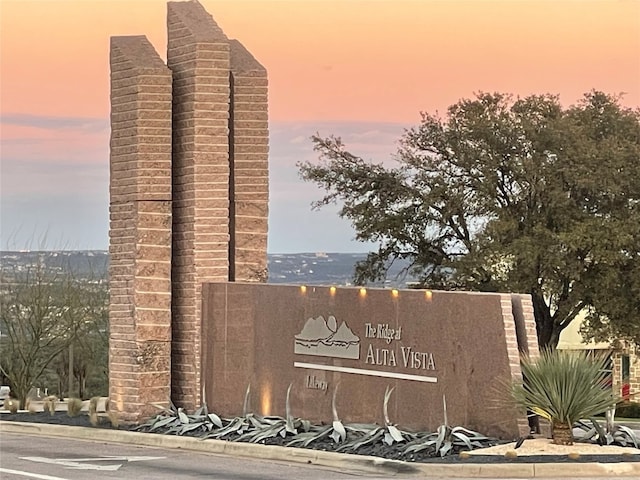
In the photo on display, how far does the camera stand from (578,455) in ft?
49.8

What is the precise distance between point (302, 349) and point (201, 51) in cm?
524

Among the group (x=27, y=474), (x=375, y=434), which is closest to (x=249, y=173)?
(x=375, y=434)

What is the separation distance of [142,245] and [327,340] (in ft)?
12.3

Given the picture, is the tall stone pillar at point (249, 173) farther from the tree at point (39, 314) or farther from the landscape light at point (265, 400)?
the tree at point (39, 314)

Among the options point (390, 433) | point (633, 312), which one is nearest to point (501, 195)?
point (633, 312)

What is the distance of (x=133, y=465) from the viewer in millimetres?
16391

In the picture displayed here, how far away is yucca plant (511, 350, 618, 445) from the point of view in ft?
52.1

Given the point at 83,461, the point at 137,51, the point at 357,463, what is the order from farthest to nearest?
the point at 137,51 < the point at 83,461 < the point at 357,463

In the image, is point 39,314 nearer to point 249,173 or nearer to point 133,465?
point 249,173

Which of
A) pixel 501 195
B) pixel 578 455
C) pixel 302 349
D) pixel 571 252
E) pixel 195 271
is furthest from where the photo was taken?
pixel 501 195

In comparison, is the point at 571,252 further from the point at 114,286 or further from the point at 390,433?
the point at 390,433

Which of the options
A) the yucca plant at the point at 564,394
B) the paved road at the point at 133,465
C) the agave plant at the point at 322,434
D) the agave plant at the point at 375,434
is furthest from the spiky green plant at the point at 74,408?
the yucca plant at the point at 564,394

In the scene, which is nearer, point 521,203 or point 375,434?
point 375,434

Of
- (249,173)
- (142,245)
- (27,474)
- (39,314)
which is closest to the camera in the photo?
(27,474)
